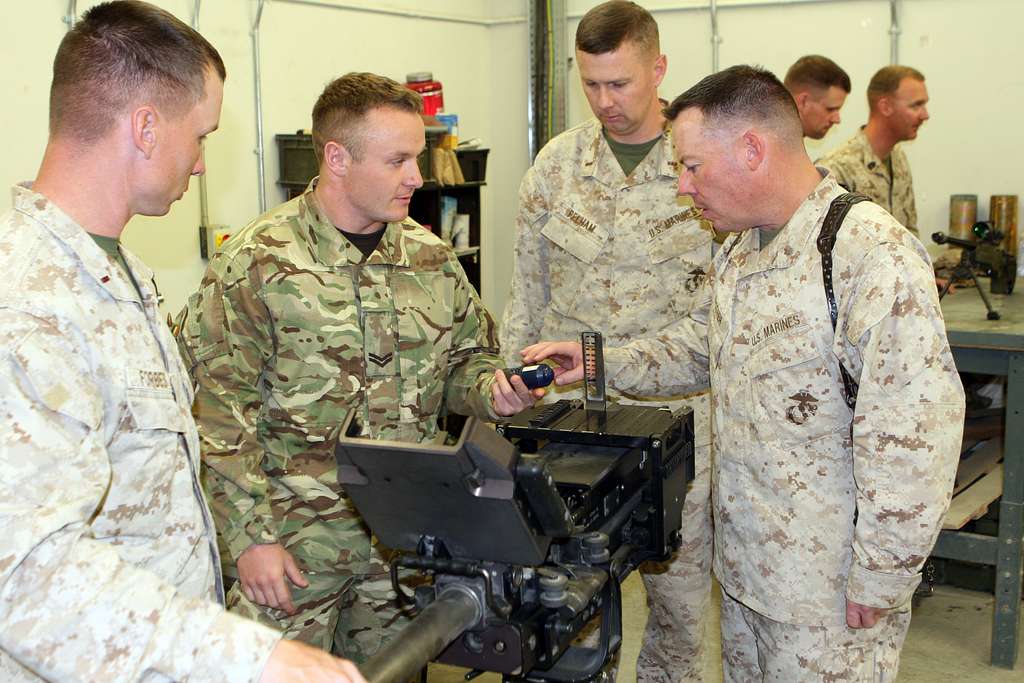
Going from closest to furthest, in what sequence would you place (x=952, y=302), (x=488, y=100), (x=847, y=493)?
1. (x=847, y=493)
2. (x=952, y=302)
3. (x=488, y=100)

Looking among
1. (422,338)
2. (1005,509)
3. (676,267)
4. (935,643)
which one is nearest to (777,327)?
(422,338)

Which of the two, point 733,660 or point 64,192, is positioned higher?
point 64,192

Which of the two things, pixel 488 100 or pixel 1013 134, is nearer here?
pixel 1013 134

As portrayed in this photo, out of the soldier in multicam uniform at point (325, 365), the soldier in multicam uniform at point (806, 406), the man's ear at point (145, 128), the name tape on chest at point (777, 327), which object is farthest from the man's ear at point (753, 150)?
the man's ear at point (145, 128)

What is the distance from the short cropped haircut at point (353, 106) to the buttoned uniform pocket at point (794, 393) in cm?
93

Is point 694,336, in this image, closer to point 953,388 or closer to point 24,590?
point 953,388

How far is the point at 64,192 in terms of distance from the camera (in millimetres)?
1368

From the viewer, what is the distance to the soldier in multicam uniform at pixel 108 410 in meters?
1.13

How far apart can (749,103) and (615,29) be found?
789 mm

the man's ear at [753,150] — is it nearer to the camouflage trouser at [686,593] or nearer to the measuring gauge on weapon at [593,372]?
the measuring gauge on weapon at [593,372]

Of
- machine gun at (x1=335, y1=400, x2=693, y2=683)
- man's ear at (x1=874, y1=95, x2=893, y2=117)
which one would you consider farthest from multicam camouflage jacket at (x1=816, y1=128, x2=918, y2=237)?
machine gun at (x1=335, y1=400, x2=693, y2=683)

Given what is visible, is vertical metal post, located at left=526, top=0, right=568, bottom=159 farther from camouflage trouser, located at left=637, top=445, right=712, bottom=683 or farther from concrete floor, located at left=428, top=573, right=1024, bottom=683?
camouflage trouser, located at left=637, top=445, right=712, bottom=683

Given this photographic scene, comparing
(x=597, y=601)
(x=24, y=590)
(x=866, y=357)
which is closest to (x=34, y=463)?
(x=24, y=590)

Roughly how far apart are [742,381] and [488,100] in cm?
455
